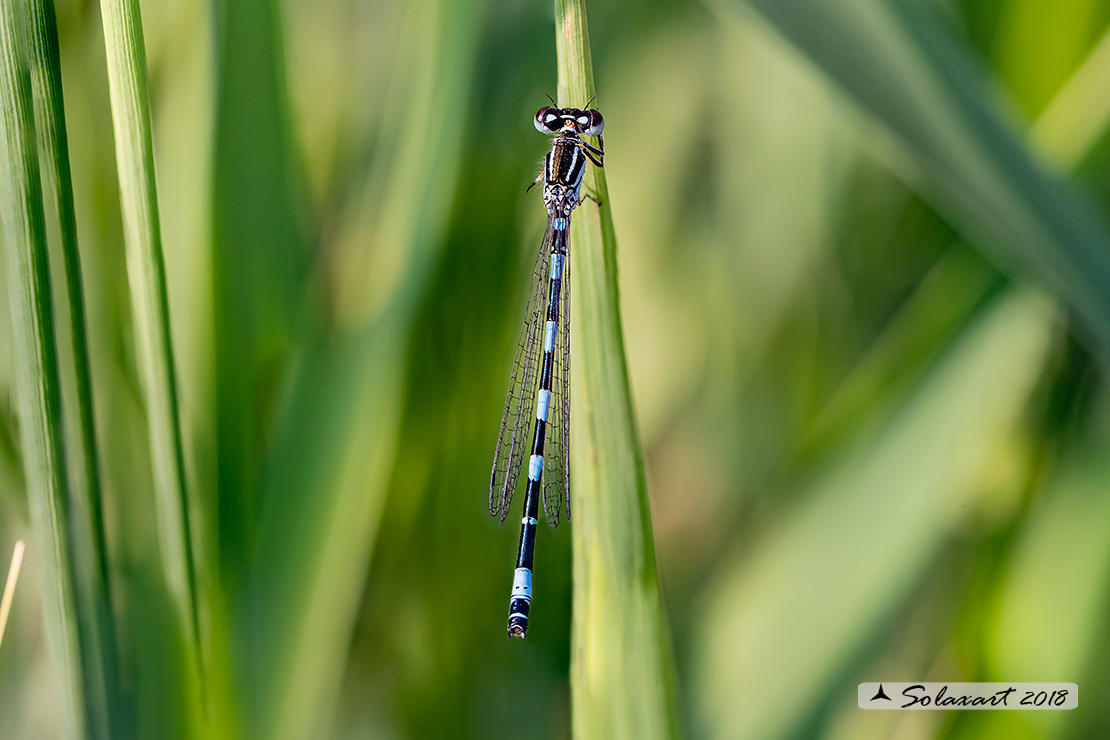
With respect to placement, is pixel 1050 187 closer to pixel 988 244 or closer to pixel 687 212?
pixel 988 244

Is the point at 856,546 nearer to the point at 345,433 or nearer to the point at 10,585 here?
the point at 345,433

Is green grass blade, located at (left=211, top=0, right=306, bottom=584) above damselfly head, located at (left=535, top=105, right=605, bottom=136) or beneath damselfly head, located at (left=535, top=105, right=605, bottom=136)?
beneath

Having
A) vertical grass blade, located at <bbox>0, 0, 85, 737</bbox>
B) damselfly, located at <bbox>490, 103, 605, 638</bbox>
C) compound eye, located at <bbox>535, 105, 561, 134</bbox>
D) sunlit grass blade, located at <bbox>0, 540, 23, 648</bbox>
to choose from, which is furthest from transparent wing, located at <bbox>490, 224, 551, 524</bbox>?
sunlit grass blade, located at <bbox>0, 540, 23, 648</bbox>

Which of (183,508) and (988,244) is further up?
(988,244)

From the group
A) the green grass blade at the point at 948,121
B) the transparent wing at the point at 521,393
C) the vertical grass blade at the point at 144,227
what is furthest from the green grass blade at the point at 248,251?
the green grass blade at the point at 948,121

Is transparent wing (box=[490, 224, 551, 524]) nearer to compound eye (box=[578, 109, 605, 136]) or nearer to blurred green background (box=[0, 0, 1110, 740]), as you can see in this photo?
blurred green background (box=[0, 0, 1110, 740])

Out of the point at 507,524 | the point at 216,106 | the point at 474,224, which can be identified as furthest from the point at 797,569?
the point at 216,106
